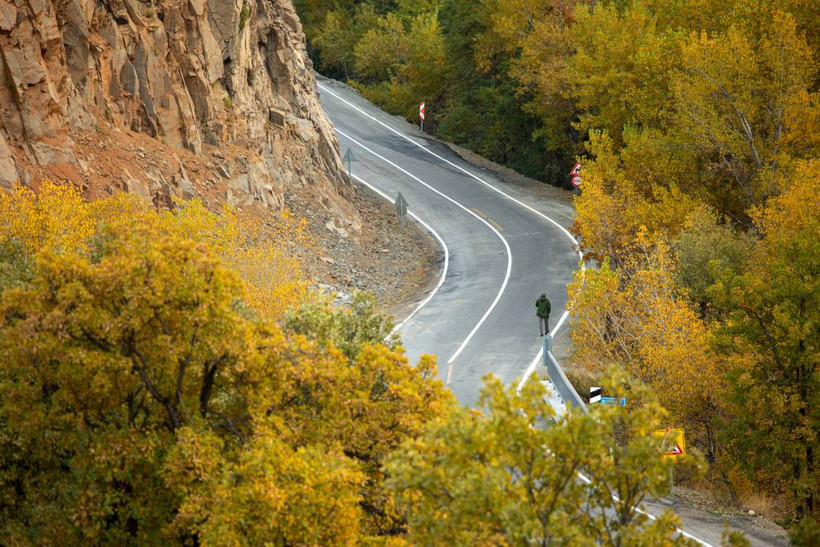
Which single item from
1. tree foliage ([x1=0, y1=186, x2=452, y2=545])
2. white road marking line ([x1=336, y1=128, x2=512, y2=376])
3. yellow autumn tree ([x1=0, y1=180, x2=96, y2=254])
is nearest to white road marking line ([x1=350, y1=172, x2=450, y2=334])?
white road marking line ([x1=336, y1=128, x2=512, y2=376])

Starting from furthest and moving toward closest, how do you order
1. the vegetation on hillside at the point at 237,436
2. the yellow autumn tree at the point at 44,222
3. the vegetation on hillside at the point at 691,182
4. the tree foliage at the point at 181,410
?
the vegetation on hillside at the point at 691,182 < the yellow autumn tree at the point at 44,222 < the tree foliage at the point at 181,410 < the vegetation on hillside at the point at 237,436

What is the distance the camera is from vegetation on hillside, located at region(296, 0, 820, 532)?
2369 centimetres

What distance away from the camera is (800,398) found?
2330cm

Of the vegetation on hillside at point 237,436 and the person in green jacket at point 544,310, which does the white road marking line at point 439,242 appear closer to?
the person in green jacket at point 544,310

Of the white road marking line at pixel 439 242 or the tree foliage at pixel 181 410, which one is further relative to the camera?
the white road marking line at pixel 439 242

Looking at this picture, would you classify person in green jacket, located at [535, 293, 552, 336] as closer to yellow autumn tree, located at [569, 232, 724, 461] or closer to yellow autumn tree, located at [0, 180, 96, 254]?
yellow autumn tree, located at [569, 232, 724, 461]

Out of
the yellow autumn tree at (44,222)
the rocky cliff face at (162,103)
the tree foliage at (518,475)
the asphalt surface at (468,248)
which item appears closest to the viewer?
the tree foliage at (518,475)

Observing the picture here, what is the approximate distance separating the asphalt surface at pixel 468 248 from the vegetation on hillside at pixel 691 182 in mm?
2545

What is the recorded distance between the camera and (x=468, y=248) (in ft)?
140

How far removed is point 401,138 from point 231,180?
24.1m

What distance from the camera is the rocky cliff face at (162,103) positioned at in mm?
28156

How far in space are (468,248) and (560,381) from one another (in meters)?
18.4

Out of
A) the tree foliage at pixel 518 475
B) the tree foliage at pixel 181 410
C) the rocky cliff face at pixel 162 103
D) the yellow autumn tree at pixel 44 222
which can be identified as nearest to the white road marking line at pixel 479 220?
the rocky cliff face at pixel 162 103

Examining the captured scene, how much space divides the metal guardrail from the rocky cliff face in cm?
1436
